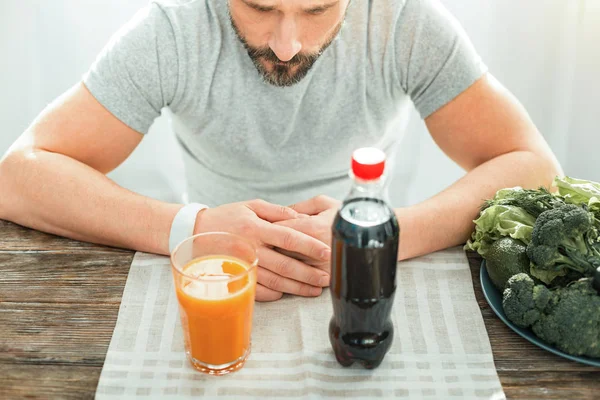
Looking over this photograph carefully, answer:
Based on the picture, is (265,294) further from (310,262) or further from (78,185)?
(78,185)

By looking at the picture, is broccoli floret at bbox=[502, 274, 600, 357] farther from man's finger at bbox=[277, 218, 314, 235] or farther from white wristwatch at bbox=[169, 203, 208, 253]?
white wristwatch at bbox=[169, 203, 208, 253]

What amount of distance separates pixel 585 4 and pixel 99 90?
1.49 meters

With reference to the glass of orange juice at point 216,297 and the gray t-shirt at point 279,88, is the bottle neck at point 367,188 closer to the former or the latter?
the glass of orange juice at point 216,297

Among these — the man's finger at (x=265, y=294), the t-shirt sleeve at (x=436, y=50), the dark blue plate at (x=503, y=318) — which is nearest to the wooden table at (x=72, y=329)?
the dark blue plate at (x=503, y=318)

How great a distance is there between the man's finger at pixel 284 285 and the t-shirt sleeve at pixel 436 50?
23.6 inches

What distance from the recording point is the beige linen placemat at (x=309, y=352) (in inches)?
37.6

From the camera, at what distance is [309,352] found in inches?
40.1

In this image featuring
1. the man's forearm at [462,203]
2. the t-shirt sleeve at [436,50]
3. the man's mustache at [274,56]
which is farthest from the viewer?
the t-shirt sleeve at [436,50]

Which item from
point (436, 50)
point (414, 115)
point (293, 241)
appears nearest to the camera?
point (293, 241)

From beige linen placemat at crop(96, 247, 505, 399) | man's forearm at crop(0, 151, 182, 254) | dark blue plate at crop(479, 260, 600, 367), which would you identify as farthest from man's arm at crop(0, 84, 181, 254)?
dark blue plate at crop(479, 260, 600, 367)

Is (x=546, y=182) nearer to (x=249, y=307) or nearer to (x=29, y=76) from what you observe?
(x=249, y=307)

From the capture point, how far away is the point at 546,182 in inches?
54.2

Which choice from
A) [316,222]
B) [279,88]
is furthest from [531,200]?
[279,88]

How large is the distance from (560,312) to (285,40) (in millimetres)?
667
